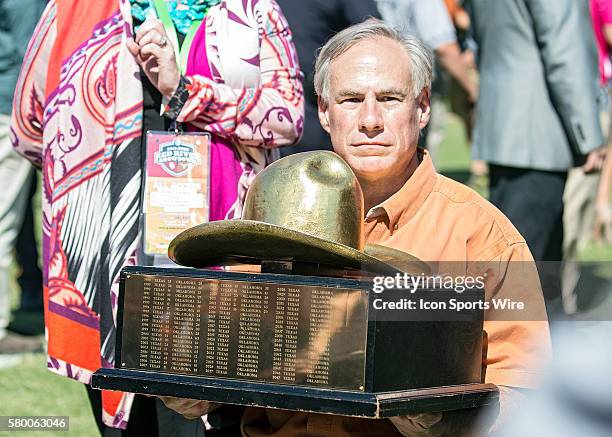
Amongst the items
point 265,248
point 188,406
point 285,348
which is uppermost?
point 265,248

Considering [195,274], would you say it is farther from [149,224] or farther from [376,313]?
[149,224]

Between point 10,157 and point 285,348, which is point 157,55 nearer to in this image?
point 285,348

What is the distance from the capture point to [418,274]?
2377 mm

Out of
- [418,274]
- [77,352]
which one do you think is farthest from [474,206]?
[77,352]

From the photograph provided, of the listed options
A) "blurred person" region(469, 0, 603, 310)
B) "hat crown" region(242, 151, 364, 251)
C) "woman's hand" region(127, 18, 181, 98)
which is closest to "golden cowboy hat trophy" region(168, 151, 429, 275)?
"hat crown" region(242, 151, 364, 251)

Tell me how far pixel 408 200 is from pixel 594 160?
11.0 feet

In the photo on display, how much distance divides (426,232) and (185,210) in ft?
2.51

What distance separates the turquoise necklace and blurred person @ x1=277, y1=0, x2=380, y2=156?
1.59 meters

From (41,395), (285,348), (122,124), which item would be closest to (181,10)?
(122,124)

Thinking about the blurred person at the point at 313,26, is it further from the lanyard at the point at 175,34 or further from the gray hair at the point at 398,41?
the gray hair at the point at 398,41

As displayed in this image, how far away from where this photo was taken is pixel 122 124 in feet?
10.5

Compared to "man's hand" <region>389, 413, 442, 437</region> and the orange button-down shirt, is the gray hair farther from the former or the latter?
"man's hand" <region>389, 413, 442, 437</region>

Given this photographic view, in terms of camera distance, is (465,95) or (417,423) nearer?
(417,423)

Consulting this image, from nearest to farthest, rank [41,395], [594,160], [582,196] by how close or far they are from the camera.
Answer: [41,395] < [594,160] < [582,196]
